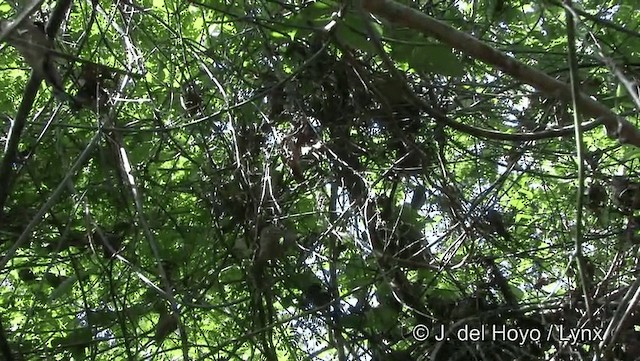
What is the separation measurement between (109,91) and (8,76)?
720mm

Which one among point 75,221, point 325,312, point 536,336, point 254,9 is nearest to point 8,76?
point 75,221

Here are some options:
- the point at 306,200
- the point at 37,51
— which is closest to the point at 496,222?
the point at 306,200

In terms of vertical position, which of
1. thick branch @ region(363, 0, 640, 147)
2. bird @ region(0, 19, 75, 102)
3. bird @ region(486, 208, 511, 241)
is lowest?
thick branch @ region(363, 0, 640, 147)

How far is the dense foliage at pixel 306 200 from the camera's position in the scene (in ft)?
5.82

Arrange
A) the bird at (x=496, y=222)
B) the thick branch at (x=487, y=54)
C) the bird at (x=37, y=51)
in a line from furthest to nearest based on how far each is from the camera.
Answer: the bird at (x=496, y=222) < the bird at (x=37, y=51) < the thick branch at (x=487, y=54)

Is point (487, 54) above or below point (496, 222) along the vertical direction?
below

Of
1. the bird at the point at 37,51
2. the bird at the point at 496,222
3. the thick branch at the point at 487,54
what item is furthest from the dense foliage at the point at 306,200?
the thick branch at the point at 487,54

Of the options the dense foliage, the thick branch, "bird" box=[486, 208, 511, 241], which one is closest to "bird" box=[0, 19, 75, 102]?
the dense foliage

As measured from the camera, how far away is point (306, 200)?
6.89ft

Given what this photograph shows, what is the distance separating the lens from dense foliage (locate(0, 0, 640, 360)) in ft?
5.82

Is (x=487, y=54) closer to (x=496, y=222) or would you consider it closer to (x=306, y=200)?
(x=496, y=222)

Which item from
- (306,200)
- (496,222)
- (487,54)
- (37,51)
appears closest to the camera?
(487,54)

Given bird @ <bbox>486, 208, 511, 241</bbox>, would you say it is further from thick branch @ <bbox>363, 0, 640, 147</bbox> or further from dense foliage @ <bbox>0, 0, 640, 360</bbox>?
thick branch @ <bbox>363, 0, 640, 147</bbox>

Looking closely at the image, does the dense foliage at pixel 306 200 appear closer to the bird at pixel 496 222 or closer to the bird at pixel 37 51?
the bird at pixel 496 222
